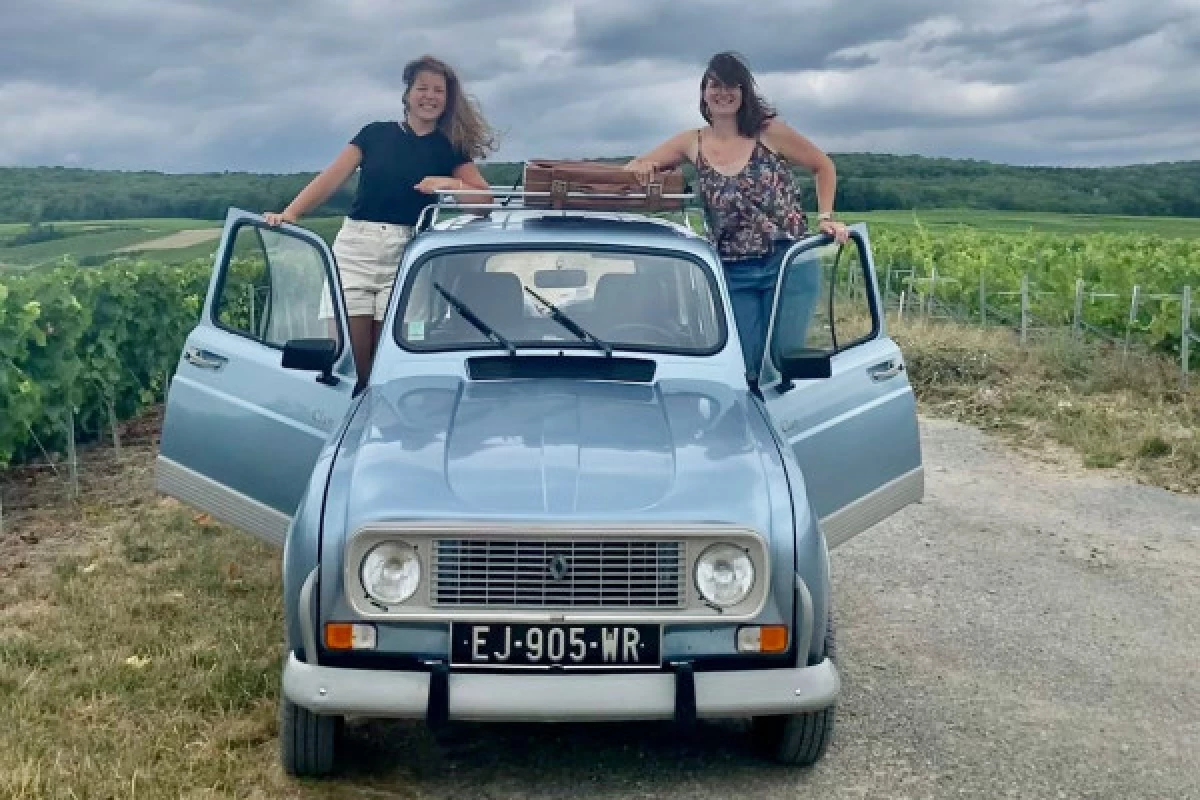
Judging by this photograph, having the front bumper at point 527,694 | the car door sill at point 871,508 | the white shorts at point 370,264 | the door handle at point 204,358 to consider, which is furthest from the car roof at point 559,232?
the front bumper at point 527,694

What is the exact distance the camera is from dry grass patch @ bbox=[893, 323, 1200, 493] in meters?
11.8

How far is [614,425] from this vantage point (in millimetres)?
4992

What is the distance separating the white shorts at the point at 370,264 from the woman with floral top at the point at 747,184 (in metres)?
1.23

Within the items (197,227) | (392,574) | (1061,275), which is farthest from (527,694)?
(197,227)

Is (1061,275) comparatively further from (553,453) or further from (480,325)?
(553,453)

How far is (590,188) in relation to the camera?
644 cm

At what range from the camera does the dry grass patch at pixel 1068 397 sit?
11812 millimetres

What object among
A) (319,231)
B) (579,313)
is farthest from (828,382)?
(319,231)

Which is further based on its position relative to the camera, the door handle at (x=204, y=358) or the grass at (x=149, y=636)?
the door handle at (x=204, y=358)

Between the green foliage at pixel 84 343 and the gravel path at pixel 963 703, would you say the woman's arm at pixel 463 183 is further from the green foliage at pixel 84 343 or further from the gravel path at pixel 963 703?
the green foliage at pixel 84 343

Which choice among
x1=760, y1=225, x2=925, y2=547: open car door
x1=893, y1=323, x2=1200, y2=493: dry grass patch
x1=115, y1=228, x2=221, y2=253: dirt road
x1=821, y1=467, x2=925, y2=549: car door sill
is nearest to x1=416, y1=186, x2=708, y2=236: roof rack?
x1=760, y1=225, x2=925, y2=547: open car door

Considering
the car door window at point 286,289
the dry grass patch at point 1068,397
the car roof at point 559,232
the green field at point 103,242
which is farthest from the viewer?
the green field at point 103,242

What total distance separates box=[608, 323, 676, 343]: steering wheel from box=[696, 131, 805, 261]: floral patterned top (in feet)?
3.70

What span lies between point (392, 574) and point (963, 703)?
2629 mm
